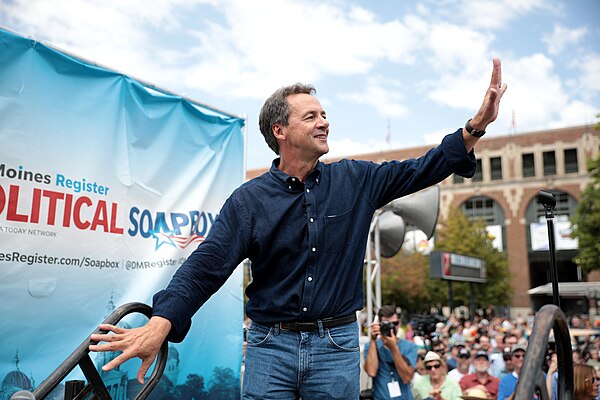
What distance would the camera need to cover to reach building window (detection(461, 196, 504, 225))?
47.2 meters

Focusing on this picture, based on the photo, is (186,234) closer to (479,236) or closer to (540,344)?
(540,344)

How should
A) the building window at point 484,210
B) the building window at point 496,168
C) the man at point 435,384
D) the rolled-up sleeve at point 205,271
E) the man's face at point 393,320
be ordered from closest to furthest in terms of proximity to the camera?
the rolled-up sleeve at point 205,271
the man's face at point 393,320
the man at point 435,384
the building window at point 496,168
the building window at point 484,210

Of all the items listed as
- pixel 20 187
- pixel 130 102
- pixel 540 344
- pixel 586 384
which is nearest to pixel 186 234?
pixel 130 102

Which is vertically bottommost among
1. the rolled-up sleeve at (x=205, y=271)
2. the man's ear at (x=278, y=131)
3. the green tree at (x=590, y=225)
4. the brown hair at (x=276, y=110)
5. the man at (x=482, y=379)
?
the man at (x=482, y=379)

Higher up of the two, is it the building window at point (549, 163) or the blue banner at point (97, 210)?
the building window at point (549, 163)

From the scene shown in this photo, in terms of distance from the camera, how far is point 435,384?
25.7 feet

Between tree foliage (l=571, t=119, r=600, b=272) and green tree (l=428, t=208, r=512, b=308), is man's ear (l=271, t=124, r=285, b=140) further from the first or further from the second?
green tree (l=428, t=208, r=512, b=308)

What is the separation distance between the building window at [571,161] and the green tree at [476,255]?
394 inches

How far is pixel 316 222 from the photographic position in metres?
2.44

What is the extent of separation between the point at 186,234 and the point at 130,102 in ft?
3.56

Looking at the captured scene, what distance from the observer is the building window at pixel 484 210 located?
4719 cm

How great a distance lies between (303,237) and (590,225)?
23.8 m

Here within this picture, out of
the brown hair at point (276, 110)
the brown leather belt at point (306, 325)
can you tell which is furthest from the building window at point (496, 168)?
the brown leather belt at point (306, 325)

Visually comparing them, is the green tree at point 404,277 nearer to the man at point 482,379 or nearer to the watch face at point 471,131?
the man at point 482,379
